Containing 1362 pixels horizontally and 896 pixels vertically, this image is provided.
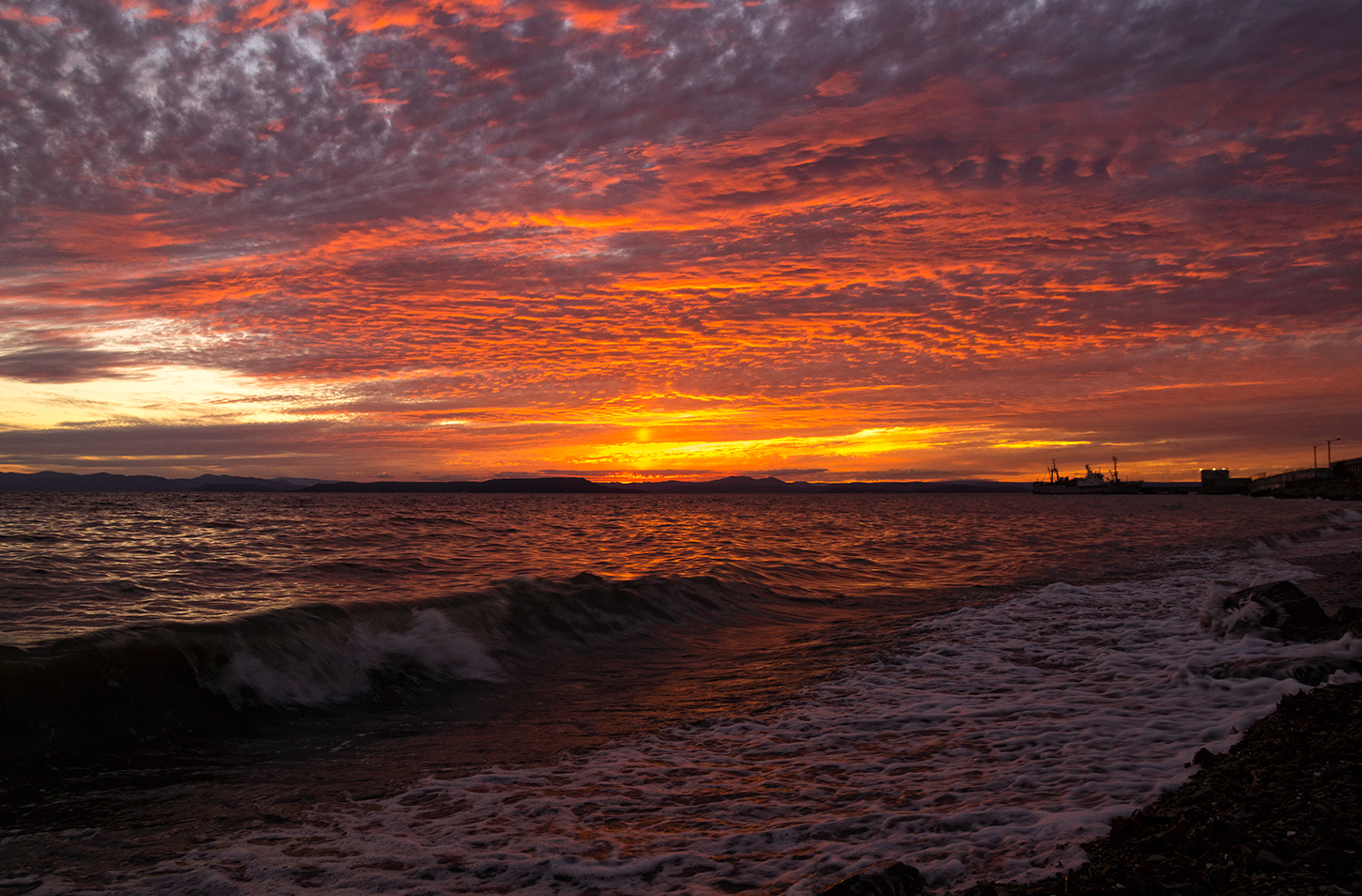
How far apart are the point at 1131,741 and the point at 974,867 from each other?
3.08 metres

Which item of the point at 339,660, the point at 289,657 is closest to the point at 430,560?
the point at 339,660

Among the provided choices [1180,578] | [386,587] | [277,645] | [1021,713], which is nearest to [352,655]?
[277,645]

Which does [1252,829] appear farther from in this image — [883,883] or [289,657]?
[289,657]

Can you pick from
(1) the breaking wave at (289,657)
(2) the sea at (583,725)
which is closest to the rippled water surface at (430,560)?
(2) the sea at (583,725)

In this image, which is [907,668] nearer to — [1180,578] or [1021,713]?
[1021,713]

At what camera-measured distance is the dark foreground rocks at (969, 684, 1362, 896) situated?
11.6 feet

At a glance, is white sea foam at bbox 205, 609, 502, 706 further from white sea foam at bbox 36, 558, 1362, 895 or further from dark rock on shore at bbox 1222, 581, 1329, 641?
dark rock on shore at bbox 1222, 581, 1329, 641

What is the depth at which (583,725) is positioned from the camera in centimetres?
850

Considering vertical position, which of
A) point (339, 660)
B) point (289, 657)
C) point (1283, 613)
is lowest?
point (339, 660)

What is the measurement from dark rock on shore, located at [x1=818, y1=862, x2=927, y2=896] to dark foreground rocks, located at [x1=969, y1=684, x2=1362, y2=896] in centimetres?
32

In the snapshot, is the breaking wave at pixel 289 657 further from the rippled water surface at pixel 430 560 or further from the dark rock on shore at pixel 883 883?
the dark rock on shore at pixel 883 883

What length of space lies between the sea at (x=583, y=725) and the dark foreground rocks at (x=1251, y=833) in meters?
0.33

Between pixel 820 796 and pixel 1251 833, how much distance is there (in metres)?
2.82

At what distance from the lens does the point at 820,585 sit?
816 inches
